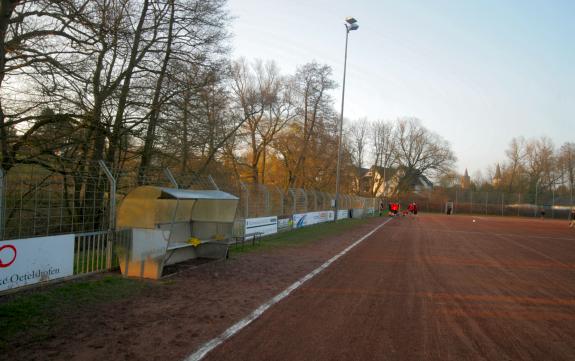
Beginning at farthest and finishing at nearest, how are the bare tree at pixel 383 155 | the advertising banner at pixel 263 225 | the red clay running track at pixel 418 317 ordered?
1. the bare tree at pixel 383 155
2. the advertising banner at pixel 263 225
3. the red clay running track at pixel 418 317

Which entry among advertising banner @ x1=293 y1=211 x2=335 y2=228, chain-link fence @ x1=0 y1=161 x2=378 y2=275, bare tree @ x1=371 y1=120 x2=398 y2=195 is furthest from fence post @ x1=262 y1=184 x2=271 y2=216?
bare tree @ x1=371 y1=120 x2=398 y2=195

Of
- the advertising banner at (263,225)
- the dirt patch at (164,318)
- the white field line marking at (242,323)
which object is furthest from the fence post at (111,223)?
the advertising banner at (263,225)

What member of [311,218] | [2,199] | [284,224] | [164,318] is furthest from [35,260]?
[311,218]

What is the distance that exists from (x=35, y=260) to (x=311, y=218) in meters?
20.2

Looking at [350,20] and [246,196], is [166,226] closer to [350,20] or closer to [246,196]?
[246,196]

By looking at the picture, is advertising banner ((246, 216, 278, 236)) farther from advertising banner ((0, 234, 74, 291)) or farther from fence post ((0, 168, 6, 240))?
fence post ((0, 168, 6, 240))

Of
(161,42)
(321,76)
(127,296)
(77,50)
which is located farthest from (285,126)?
(127,296)

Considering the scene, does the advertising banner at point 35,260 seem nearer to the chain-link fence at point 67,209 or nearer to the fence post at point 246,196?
the chain-link fence at point 67,209

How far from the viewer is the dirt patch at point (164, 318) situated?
4793 millimetres

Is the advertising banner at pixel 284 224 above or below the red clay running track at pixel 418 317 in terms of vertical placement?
above

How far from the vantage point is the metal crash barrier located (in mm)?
8797

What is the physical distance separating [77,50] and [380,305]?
1104cm

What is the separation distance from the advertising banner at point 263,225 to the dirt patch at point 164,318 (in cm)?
549

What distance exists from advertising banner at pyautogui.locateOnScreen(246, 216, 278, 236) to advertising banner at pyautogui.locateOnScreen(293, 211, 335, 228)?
3.29 metres
